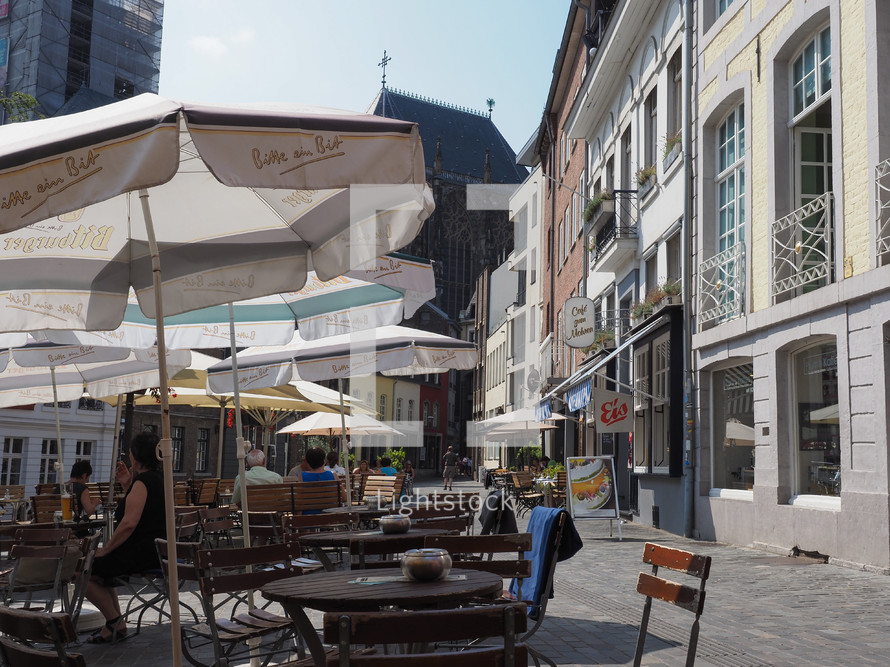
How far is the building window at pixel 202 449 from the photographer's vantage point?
4425 cm

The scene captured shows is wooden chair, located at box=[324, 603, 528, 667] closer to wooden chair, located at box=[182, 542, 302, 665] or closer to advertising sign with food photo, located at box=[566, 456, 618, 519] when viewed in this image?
wooden chair, located at box=[182, 542, 302, 665]

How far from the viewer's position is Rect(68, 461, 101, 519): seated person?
956 centimetres

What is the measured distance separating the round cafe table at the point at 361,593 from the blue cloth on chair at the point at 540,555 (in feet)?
3.92

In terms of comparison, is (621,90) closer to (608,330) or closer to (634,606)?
(608,330)

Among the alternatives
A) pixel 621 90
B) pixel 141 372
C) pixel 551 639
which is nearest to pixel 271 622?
pixel 551 639

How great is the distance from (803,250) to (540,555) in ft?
27.9

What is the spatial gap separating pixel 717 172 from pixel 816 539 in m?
6.89

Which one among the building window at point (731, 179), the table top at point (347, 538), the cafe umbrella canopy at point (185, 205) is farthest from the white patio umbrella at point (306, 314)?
the building window at point (731, 179)

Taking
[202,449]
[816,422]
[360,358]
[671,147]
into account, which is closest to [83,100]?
[202,449]

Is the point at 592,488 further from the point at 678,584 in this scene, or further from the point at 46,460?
the point at 46,460

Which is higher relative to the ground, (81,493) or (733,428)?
(733,428)

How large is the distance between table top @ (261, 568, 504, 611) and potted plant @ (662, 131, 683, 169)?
47.8ft

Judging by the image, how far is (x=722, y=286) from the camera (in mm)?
15391

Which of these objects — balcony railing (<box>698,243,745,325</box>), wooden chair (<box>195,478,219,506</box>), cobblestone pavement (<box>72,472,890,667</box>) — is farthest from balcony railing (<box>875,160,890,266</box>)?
wooden chair (<box>195,478,219,506</box>)
